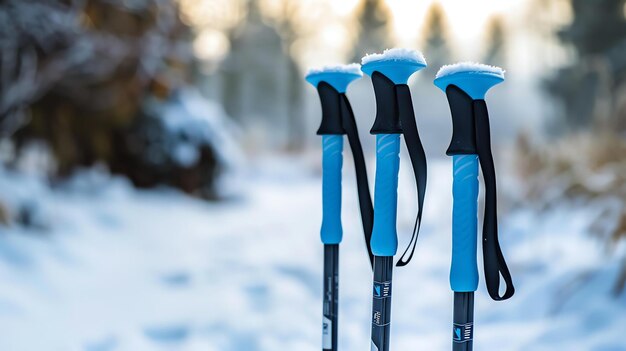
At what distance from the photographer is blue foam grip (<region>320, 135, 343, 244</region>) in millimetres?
1540

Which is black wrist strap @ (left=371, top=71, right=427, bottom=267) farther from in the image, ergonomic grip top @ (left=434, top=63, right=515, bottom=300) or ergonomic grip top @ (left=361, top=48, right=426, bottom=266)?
ergonomic grip top @ (left=434, top=63, right=515, bottom=300)

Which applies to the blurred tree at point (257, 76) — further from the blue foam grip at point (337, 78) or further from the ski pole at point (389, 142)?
the ski pole at point (389, 142)

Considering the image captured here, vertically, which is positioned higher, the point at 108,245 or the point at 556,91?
the point at 556,91

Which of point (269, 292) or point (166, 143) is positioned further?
point (166, 143)

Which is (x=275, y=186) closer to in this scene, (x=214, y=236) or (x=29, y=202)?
(x=214, y=236)

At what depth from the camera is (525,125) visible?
4.72 metres

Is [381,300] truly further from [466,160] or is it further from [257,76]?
[257,76]

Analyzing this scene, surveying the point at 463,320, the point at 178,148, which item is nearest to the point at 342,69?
the point at 463,320

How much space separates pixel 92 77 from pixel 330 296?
4.09 m

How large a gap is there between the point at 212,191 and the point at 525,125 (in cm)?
324

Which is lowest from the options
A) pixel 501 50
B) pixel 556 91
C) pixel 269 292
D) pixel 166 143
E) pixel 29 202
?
pixel 269 292

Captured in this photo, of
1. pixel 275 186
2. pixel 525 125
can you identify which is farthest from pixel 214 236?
pixel 275 186

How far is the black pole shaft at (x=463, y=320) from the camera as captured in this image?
1216 mm

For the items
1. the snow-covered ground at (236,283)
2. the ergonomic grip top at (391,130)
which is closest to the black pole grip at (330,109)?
the ergonomic grip top at (391,130)
